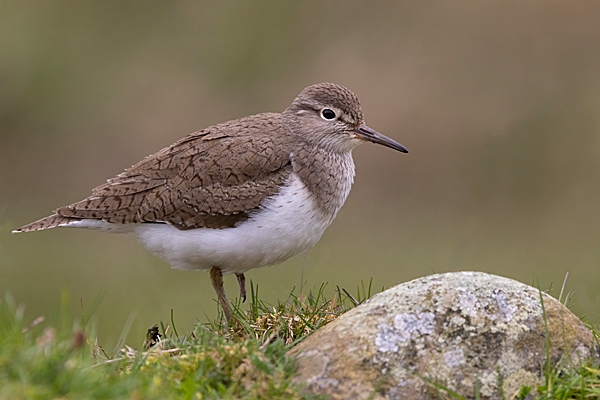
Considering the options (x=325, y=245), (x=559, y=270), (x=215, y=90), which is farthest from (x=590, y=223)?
(x=215, y=90)

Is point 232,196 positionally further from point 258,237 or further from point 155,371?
point 155,371

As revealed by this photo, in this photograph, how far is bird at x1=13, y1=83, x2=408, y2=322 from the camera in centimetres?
708

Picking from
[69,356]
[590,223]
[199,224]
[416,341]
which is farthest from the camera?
[590,223]

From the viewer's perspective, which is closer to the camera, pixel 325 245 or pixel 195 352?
pixel 195 352

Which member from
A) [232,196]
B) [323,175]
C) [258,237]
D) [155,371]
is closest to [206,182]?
[232,196]

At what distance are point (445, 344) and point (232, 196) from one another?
9.13 ft

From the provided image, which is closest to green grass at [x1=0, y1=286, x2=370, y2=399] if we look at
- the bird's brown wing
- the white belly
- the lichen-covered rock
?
the lichen-covered rock

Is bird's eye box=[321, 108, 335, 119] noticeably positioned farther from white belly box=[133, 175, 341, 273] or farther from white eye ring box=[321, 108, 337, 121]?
white belly box=[133, 175, 341, 273]

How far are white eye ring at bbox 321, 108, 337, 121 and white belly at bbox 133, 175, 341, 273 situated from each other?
0.89 meters

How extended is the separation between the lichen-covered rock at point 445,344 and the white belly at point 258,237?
1844 mm

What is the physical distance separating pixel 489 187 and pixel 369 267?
3.21 metres

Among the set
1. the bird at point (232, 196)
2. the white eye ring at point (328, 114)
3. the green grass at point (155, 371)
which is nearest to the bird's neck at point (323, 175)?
the bird at point (232, 196)

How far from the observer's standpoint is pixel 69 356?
446cm

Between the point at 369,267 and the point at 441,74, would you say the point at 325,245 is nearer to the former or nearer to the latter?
the point at 369,267
